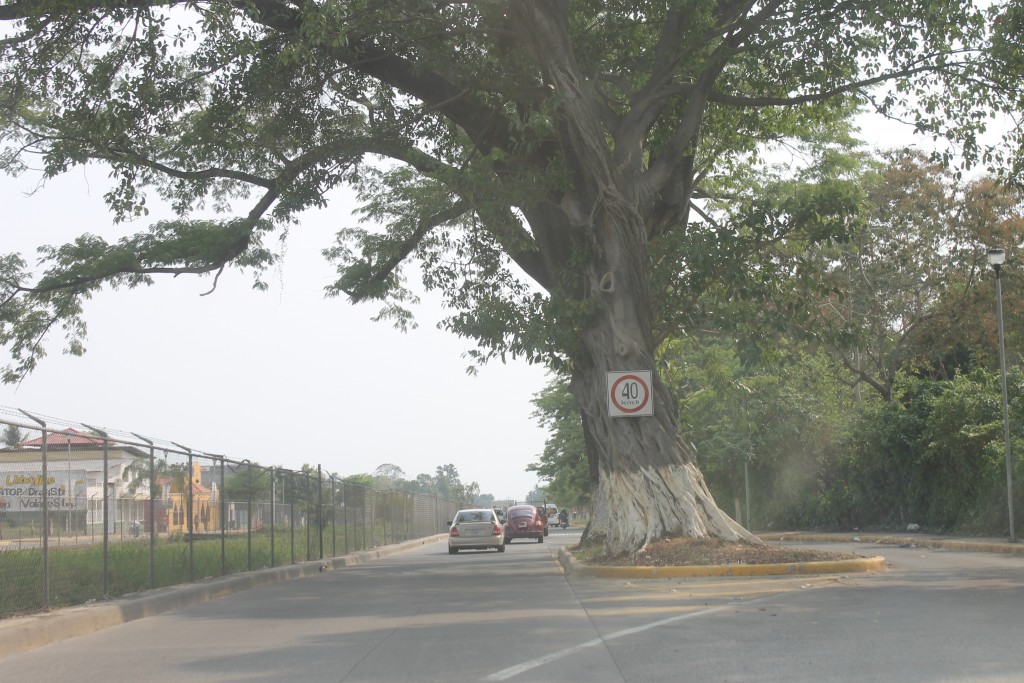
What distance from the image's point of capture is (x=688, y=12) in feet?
59.5

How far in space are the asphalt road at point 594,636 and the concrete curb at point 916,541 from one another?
273 inches

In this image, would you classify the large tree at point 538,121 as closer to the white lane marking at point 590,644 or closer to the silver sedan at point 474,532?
the white lane marking at point 590,644

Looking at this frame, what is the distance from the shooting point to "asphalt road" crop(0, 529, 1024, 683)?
25.1 ft

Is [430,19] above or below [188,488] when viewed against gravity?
above

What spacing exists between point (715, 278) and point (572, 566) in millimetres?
5365

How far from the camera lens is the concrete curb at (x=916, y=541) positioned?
2187cm

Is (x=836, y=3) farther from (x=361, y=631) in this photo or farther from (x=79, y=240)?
(x=79, y=240)

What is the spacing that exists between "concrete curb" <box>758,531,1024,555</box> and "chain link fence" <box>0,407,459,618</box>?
1417 cm

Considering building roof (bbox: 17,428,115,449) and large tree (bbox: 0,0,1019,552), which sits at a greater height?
large tree (bbox: 0,0,1019,552)

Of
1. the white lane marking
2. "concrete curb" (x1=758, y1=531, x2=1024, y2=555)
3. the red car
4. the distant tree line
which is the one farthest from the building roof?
the red car

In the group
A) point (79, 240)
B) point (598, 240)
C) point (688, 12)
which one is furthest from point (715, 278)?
point (79, 240)

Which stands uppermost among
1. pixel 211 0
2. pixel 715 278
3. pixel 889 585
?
pixel 211 0

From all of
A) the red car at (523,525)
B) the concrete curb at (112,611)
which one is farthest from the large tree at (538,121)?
the red car at (523,525)

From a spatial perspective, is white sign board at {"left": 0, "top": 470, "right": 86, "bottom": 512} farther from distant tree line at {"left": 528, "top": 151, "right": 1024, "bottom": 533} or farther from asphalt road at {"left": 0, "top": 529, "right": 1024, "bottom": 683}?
distant tree line at {"left": 528, "top": 151, "right": 1024, "bottom": 533}
